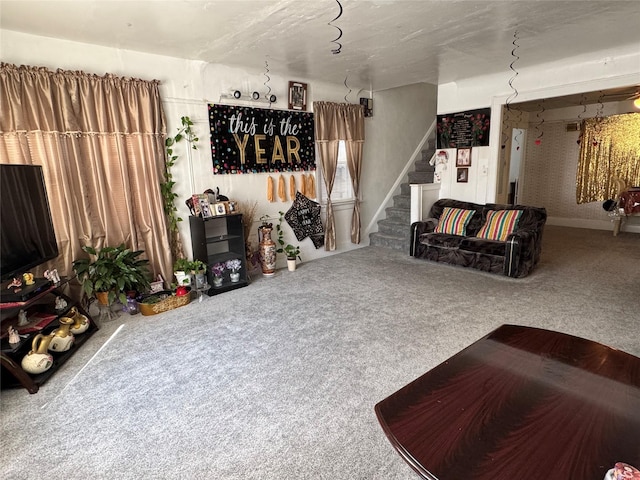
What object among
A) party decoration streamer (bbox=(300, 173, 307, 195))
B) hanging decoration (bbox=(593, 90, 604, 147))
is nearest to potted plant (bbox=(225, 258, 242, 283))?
party decoration streamer (bbox=(300, 173, 307, 195))

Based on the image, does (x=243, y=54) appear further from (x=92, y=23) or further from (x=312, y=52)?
(x=92, y=23)

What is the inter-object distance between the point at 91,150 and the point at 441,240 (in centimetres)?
405

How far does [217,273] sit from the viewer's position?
402cm

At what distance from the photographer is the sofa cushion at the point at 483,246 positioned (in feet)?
13.8

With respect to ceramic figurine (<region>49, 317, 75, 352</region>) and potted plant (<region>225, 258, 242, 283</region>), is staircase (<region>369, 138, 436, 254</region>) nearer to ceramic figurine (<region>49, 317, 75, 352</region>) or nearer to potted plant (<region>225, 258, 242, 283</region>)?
potted plant (<region>225, 258, 242, 283</region>)

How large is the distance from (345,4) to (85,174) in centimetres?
268

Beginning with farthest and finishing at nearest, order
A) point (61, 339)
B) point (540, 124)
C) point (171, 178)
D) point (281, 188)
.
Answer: point (540, 124) → point (281, 188) → point (171, 178) → point (61, 339)

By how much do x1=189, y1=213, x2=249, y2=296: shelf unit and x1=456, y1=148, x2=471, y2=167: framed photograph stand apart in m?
3.39

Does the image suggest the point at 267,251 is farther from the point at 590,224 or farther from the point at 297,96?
the point at 590,224

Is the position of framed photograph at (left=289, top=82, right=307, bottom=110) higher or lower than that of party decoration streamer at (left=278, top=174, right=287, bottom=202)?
higher

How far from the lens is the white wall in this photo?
3.18m

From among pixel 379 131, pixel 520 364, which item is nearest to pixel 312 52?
pixel 379 131

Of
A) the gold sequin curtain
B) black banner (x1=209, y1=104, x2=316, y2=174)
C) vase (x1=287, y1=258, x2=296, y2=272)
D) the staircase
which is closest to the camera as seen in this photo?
black banner (x1=209, y1=104, x2=316, y2=174)

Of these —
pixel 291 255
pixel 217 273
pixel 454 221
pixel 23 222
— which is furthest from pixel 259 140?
pixel 454 221
